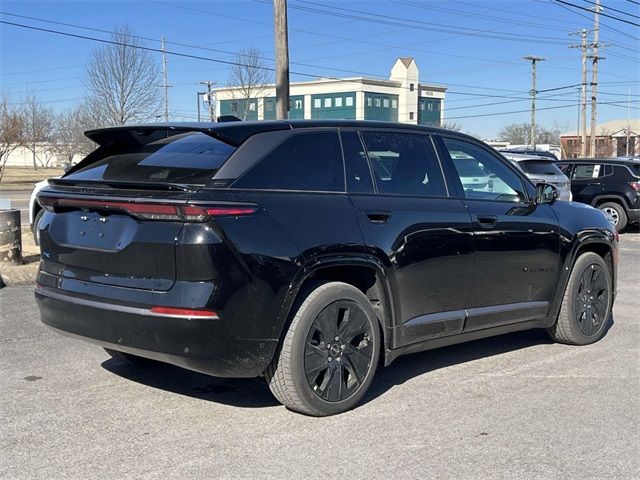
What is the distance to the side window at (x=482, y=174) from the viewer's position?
5492 mm

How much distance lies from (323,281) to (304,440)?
97cm

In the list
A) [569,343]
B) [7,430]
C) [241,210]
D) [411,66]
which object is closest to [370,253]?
[241,210]

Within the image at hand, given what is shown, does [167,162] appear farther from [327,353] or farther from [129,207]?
[327,353]

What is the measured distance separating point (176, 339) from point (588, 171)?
15862 mm

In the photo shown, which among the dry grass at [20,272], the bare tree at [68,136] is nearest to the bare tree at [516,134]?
the bare tree at [68,136]

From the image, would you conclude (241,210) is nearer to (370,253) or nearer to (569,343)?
(370,253)

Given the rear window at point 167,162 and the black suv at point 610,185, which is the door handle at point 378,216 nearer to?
the rear window at point 167,162

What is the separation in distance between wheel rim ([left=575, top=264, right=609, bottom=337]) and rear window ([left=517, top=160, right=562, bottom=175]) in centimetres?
1049

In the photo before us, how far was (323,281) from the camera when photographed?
4418 mm

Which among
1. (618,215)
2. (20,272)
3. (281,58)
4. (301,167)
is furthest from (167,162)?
(618,215)

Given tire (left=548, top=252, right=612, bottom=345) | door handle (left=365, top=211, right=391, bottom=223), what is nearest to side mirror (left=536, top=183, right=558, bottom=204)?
tire (left=548, top=252, right=612, bottom=345)

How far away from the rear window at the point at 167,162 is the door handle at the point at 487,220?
6.80ft

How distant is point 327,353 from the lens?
4.38 m

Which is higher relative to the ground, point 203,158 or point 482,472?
point 203,158
